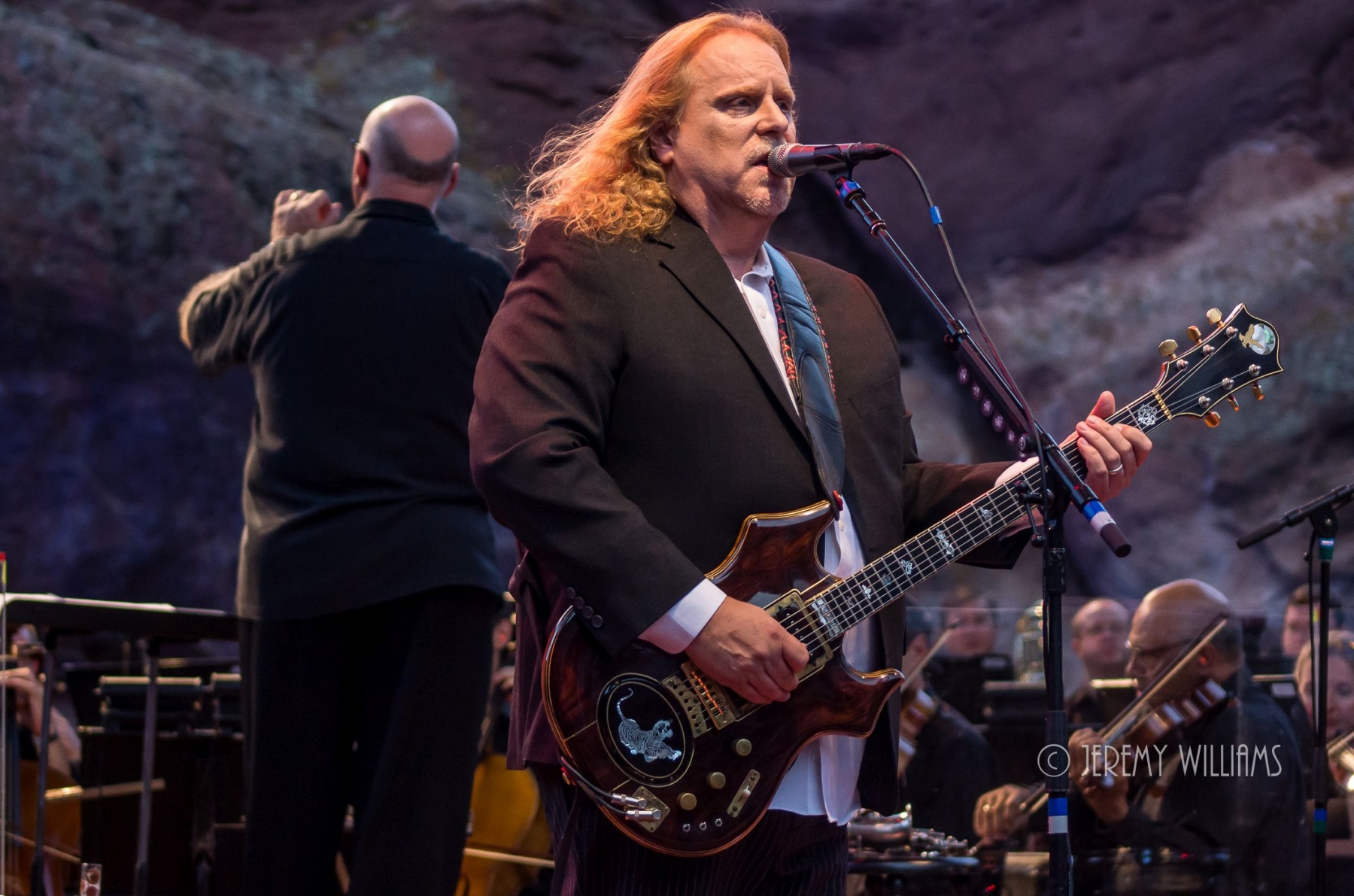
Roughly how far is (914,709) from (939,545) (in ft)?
5.40

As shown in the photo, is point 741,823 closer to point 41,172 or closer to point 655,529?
point 655,529

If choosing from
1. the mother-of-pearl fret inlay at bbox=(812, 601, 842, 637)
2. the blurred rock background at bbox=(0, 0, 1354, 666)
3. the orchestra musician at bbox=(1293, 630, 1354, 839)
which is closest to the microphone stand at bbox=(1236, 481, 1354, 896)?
the orchestra musician at bbox=(1293, 630, 1354, 839)

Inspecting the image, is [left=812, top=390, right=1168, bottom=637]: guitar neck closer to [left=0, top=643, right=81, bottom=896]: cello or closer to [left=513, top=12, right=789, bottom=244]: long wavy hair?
[left=513, top=12, right=789, bottom=244]: long wavy hair

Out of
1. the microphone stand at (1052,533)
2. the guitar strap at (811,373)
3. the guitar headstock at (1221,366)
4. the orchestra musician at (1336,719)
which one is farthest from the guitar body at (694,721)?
the orchestra musician at (1336,719)

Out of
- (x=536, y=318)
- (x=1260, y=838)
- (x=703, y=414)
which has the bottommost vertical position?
(x=1260, y=838)

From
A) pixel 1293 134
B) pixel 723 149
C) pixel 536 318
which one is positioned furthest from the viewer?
pixel 1293 134

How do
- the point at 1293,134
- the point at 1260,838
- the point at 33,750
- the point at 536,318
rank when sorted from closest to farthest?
1. the point at 536,318
2. the point at 1260,838
3. the point at 33,750
4. the point at 1293,134

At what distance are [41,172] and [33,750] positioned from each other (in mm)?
3436

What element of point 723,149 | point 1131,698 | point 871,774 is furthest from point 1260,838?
point 723,149

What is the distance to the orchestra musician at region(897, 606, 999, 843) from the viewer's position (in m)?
3.56

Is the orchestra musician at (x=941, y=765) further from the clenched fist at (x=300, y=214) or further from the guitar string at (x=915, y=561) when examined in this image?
the clenched fist at (x=300, y=214)

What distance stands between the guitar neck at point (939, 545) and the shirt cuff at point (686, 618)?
0.19 metres

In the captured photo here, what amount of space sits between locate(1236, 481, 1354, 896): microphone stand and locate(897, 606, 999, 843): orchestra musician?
0.75 m

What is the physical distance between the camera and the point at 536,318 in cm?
199
